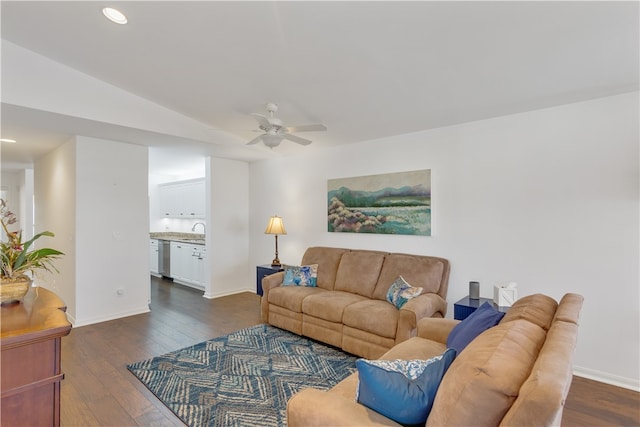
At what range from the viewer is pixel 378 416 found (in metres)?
1.36

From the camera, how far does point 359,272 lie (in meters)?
3.98

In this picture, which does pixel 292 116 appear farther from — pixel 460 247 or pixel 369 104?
pixel 460 247

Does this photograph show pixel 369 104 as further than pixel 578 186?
Yes

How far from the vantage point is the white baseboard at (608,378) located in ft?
8.70

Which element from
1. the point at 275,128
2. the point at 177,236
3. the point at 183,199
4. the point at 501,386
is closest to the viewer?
the point at 501,386

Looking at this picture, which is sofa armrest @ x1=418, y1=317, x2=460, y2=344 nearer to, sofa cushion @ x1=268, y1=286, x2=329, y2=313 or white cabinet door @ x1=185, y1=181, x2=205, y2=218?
sofa cushion @ x1=268, y1=286, x2=329, y2=313

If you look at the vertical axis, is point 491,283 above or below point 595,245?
below

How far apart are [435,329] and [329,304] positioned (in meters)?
1.23

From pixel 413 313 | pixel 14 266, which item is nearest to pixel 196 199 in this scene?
pixel 14 266

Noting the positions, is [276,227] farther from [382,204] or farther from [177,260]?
[177,260]

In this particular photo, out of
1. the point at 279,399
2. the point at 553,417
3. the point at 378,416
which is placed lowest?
the point at 279,399

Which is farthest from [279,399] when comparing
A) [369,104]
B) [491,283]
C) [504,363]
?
[369,104]

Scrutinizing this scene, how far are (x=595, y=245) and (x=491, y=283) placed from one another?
0.93 metres

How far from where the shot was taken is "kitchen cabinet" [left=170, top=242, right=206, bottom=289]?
6059 millimetres
